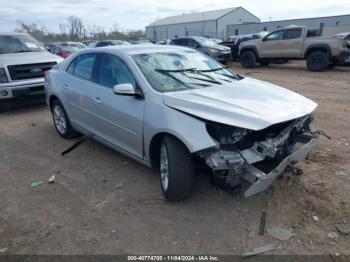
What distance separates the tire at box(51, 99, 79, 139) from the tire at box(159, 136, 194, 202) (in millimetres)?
2764

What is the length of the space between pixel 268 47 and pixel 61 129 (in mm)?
12665

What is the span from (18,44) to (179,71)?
6595 millimetres

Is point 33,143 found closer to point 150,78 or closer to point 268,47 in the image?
point 150,78

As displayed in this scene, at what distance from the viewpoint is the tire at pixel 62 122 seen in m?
5.62

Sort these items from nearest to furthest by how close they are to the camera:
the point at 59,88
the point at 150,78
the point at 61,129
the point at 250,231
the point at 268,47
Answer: the point at 250,231 → the point at 150,78 → the point at 59,88 → the point at 61,129 → the point at 268,47

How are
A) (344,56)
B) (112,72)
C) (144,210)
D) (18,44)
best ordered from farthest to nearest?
1. (344,56)
2. (18,44)
3. (112,72)
4. (144,210)

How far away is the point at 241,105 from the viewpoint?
3.28 meters

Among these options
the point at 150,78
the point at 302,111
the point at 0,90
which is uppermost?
the point at 150,78

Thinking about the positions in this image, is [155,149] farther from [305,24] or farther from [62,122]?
[305,24]

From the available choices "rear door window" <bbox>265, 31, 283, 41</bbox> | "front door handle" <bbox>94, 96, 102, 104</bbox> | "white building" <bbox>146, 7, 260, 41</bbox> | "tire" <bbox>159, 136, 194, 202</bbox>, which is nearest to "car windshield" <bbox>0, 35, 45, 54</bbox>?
"front door handle" <bbox>94, 96, 102, 104</bbox>

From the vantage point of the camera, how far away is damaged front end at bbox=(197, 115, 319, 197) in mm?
3084

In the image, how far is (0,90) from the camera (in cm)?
737

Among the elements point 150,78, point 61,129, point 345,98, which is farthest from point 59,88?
point 345,98

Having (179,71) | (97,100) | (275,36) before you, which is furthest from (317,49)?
(97,100)
